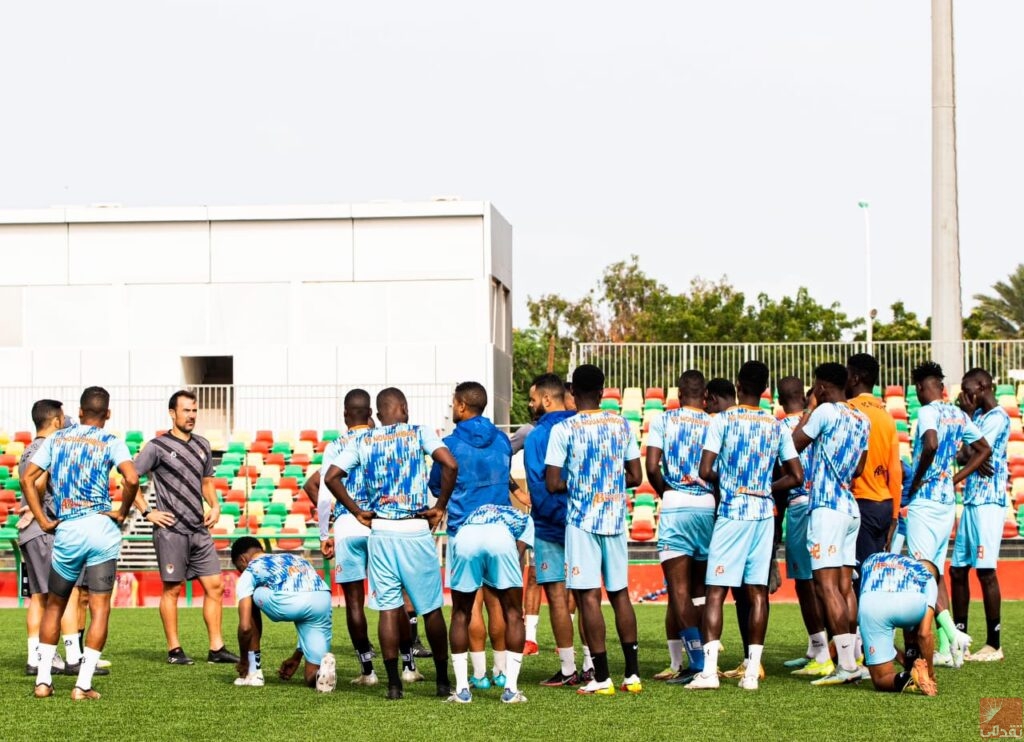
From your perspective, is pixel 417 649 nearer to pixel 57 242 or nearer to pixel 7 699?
pixel 7 699

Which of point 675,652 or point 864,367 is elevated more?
point 864,367

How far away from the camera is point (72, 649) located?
1155cm

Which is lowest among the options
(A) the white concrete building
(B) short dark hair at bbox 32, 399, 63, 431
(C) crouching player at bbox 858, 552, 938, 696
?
(C) crouching player at bbox 858, 552, 938, 696

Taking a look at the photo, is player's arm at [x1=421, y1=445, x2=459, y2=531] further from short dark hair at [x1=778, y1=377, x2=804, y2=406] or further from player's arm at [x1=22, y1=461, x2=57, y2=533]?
short dark hair at [x1=778, y1=377, x2=804, y2=406]

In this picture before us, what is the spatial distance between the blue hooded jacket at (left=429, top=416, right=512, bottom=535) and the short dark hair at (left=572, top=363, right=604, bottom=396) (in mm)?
783

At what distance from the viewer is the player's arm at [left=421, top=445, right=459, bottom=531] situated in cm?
997

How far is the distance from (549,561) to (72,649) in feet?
12.0

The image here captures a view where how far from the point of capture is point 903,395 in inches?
1127

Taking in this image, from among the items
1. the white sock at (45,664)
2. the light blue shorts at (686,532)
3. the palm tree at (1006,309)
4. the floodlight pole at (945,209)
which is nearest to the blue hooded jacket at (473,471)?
the light blue shorts at (686,532)

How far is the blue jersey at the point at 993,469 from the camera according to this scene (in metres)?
12.1

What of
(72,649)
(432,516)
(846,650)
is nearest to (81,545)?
(72,649)

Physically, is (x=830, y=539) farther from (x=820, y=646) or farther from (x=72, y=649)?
(x=72, y=649)

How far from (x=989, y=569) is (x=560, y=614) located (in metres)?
3.74

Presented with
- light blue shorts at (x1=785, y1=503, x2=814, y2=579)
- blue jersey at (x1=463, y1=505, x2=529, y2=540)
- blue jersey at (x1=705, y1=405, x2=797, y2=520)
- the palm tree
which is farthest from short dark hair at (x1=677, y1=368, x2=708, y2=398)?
the palm tree
